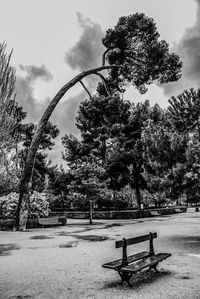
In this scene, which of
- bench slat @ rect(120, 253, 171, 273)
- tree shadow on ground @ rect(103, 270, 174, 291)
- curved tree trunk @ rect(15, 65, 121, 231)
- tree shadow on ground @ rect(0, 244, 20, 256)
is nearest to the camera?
bench slat @ rect(120, 253, 171, 273)

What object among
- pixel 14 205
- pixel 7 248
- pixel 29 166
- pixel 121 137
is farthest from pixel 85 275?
pixel 121 137

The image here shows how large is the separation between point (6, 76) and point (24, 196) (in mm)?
11176

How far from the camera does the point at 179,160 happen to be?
1232cm

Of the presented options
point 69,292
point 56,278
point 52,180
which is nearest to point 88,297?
point 69,292

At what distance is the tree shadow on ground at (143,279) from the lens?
6.16m

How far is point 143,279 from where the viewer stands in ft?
21.8

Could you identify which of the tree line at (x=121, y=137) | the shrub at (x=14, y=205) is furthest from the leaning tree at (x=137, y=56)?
the shrub at (x=14, y=205)

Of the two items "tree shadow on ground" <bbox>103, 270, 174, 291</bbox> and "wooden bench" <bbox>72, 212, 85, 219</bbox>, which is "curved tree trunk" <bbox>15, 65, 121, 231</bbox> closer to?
"tree shadow on ground" <bbox>103, 270, 174, 291</bbox>

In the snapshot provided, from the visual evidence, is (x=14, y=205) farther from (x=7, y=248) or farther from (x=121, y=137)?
(x=121, y=137)

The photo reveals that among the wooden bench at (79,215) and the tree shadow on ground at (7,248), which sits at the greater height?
the wooden bench at (79,215)

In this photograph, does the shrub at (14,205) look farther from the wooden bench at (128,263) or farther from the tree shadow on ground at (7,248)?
the wooden bench at (128,263)

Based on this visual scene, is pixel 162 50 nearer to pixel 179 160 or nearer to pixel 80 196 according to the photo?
pixel 179 160

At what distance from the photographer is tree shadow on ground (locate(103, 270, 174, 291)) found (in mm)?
6160

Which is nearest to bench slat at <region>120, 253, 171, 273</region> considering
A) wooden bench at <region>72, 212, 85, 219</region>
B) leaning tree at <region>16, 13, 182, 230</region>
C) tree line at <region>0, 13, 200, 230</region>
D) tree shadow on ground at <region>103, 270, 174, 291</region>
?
tree shadow on ground at <region>103, 270, 174, 291</region>
